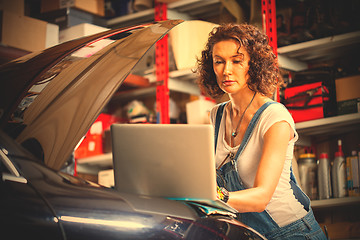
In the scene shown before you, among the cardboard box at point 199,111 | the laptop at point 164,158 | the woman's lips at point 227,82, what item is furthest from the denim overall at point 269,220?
the cardboard box at point 199,111

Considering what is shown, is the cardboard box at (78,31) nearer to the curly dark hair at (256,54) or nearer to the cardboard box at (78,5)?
the cardboard box at (78,5)

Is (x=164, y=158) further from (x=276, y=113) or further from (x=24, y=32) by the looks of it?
(x=24, y=32)

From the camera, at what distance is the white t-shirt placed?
1381mm

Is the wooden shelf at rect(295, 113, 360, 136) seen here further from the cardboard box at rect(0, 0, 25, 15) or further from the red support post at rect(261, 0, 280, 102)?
the cardboard box at rect(0, 0, 25, 15)

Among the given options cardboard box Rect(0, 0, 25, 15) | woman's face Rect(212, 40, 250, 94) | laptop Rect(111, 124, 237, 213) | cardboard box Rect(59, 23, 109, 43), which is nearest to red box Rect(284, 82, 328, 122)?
woman's face Rect(212, 40, 250, 94)

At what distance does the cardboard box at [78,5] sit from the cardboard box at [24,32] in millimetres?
215

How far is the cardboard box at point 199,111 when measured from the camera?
300cm

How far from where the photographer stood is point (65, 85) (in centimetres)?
73

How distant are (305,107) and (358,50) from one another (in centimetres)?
54

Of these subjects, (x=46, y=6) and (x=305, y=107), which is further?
(x=46, y=6)

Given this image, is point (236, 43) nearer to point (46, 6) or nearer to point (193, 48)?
point (193, 48)

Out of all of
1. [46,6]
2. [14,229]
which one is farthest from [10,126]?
[46,6]

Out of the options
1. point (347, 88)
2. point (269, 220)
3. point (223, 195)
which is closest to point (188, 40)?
point (347, 88)

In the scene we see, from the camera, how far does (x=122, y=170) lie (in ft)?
2.57
